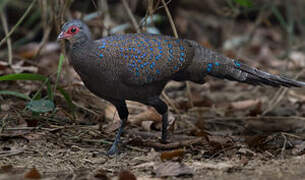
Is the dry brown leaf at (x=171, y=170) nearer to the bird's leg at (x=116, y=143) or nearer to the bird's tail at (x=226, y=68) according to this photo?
the bird's leg at (x=116, y=143)

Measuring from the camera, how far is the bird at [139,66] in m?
3.68

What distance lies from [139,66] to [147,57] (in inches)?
4.8

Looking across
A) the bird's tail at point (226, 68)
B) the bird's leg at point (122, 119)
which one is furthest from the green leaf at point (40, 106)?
the bird's tail at point (226, 68)

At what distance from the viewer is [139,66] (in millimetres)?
3791

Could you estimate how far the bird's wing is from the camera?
12.3ft

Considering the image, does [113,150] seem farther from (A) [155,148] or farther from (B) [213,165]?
(B) [213,165]

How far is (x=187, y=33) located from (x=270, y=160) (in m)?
5.13

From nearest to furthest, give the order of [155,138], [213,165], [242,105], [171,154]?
[213,165] < [171,154] < [155,138] < [242,105]

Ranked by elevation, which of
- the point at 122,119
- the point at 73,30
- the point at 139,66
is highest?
the point at 73,30

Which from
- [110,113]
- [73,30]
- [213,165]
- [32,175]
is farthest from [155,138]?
[32,175]

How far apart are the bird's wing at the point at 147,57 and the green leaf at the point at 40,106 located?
77 cm

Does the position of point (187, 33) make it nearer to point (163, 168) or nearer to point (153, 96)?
point (153, 96)

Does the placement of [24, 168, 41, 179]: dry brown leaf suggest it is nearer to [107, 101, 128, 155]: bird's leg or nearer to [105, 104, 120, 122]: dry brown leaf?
[107, 101, 128, 155]: bird's leg

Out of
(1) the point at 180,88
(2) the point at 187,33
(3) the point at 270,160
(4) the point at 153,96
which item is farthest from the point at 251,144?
(2) the point at 187,33
